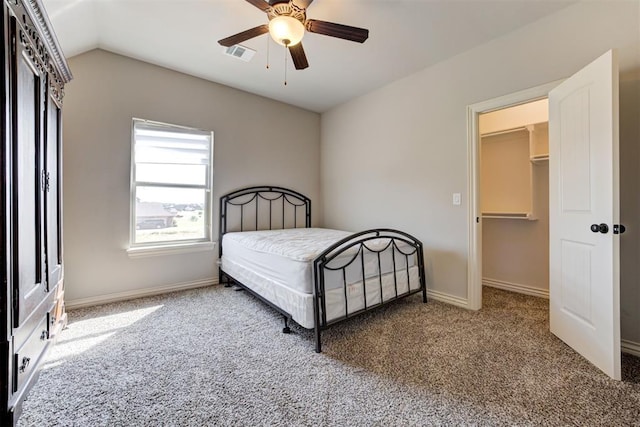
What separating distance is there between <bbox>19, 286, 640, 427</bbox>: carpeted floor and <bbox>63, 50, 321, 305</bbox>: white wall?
560mm

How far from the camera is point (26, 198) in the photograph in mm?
1256

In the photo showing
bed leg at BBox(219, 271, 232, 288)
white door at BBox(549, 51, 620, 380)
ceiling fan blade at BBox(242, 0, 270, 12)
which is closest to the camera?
white door at BBox(549, 51, 620, 380)

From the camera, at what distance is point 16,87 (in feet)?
3.73

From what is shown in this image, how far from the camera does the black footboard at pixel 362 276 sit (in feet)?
6.56

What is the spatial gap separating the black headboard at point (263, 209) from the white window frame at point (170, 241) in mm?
169

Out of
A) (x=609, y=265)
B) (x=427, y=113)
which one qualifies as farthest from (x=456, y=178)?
(x=609, y=265)

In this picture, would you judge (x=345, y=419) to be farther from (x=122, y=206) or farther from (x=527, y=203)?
(x=527, y=203)

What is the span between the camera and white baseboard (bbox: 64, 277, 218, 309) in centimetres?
274

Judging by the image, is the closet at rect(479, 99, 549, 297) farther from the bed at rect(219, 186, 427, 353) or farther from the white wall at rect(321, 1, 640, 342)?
the bed at rect(219, 186, 427, 353)

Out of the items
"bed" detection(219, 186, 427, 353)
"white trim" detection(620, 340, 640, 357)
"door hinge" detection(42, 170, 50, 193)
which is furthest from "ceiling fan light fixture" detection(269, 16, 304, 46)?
"white trim" detection(620, 340, 640, 357)

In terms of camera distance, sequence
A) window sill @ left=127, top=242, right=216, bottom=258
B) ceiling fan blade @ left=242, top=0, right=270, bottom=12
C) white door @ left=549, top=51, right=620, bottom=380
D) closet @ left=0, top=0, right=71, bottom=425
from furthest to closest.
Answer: window sill @ left=127, top=242, right=216, bottom=258
ceiling fan blade @ left=242, top=0, right=270, bottom=12
white door @ left=549, top=51, right=620, bottom=380
closet @ left=0, top=0, right=71, bottom=425

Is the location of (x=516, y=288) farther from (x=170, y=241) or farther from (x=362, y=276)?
(x=170, y=241)

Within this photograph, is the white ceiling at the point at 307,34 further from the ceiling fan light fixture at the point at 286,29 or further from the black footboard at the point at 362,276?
the black footboard at the point at 362,276

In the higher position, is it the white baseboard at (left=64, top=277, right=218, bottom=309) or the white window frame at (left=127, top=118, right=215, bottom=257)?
the white window frame at (left=127, top=118, right=215, bottom=257)
